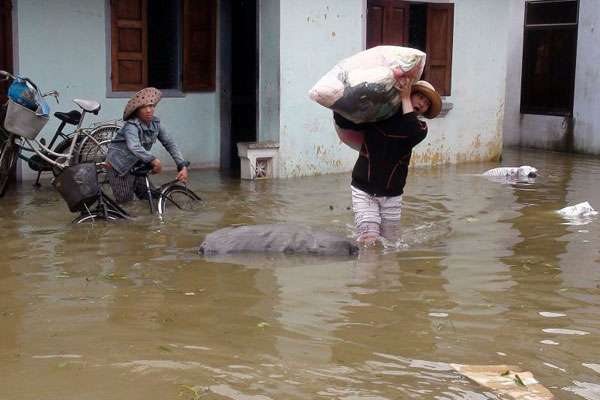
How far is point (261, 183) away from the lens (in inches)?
464

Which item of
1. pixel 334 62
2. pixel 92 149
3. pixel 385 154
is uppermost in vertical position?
pixel 334 62

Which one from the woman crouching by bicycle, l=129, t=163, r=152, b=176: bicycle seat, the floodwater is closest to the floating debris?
the floodwater

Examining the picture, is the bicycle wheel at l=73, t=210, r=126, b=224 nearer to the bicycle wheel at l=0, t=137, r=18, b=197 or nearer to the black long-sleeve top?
the bicycle wheel at l=0, t=137, r=18, b=197

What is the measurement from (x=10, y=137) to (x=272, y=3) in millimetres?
3946

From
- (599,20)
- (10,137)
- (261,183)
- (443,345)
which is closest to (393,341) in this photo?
(443,345)

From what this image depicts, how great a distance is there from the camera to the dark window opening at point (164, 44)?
39.9 ft

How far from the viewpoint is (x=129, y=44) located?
38.9ft

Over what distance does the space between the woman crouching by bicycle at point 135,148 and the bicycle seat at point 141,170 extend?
0.13 feet

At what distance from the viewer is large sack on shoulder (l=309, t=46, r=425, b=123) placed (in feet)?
21.9

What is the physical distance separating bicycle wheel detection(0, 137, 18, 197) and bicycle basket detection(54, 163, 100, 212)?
5.77 ft

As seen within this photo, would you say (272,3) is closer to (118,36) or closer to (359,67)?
(118,36)

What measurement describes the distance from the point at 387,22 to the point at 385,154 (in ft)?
22.3

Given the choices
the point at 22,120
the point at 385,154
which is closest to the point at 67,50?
the point at 22,120

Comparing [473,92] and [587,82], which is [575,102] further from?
[473,92]
